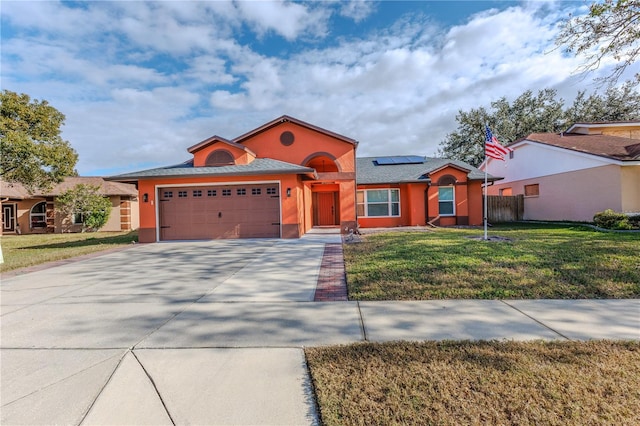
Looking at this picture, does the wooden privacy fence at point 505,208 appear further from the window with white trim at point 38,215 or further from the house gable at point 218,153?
the window with white trim at point 38,215

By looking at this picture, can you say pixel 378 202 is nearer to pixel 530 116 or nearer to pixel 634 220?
pixel 634 220

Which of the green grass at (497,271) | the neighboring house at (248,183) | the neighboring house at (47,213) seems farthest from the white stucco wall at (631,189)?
the neighboring house at (47,213)

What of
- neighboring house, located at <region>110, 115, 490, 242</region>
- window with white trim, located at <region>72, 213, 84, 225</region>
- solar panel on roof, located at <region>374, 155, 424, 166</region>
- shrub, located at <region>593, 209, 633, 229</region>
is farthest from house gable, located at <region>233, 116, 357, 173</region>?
window with white trim, located at <region>72, 213, 84, 225</region>

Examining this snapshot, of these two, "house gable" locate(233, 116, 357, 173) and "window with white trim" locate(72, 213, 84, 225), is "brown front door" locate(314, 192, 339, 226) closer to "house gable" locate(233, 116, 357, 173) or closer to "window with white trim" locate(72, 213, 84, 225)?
"house gable" locate(233, 116, 357, 173)

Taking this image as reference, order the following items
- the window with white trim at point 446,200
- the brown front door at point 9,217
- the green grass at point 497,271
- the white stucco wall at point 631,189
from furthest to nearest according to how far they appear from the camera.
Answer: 1. the brown front door at point 9,217
2. the window with white trim at point 446,200
3. the white stucco wall at point 631,189
4. the green grass at point 497,271

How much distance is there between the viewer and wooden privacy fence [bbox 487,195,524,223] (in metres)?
20.4

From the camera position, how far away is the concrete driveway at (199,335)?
2533 millimetres

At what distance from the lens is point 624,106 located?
2748cm

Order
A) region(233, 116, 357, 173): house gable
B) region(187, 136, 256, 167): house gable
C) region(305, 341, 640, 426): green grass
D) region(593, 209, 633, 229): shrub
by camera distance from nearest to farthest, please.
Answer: region(305, 341, 640, 426): green grass → region(593, 209, 633, 229): shrub → region(187, 136, 256, 167): house gable → region(233, 116, 357, 173): house gable

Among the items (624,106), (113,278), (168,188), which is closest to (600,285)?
→ (113,278)

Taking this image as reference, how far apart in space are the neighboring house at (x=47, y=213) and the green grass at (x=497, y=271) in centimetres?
2167

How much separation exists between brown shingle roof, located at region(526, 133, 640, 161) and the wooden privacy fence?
Answer: 3985 millimetres

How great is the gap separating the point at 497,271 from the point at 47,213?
28.9m

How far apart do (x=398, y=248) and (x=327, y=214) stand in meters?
11.3
